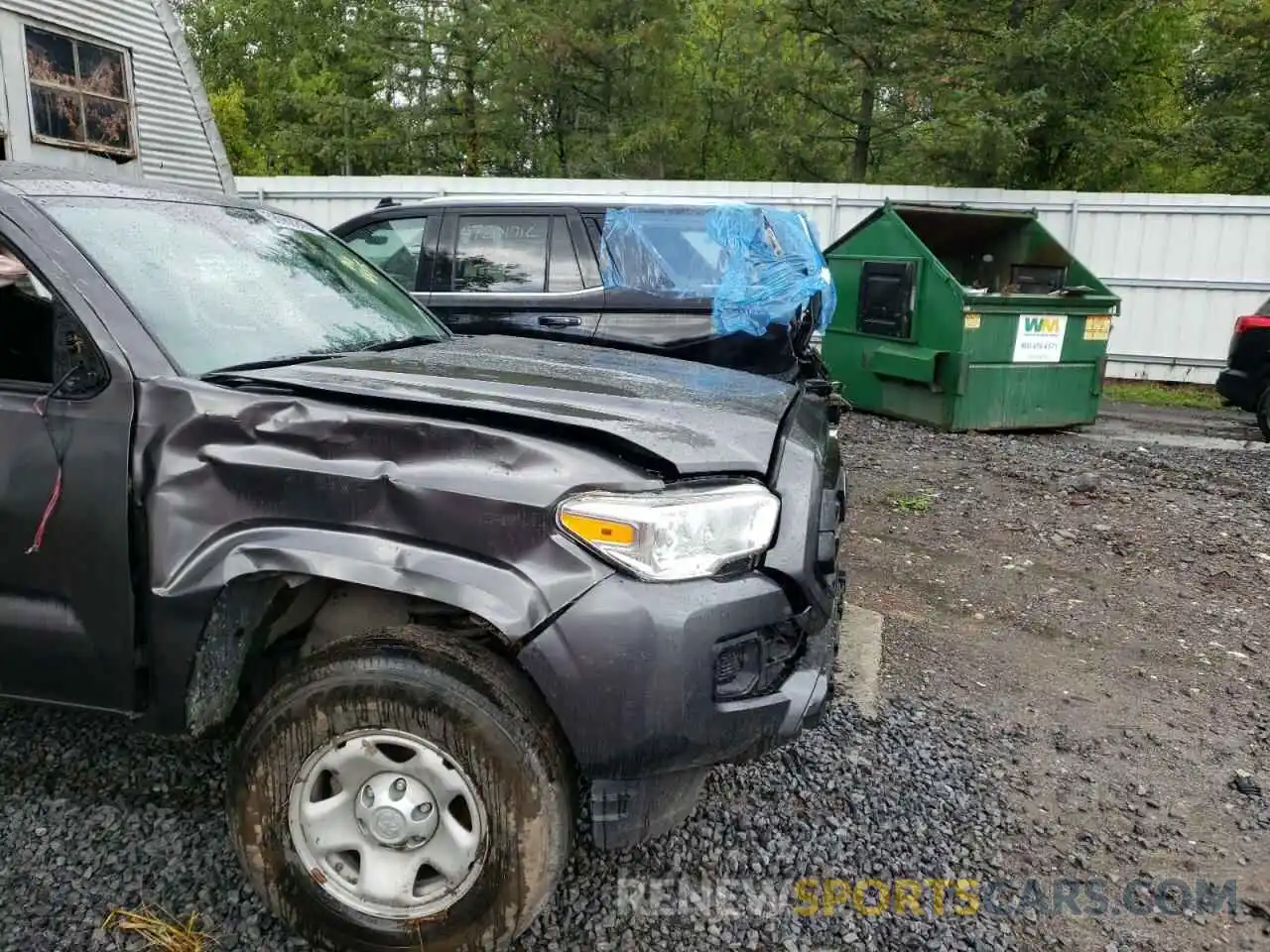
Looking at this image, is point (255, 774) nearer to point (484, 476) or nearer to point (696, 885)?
point (484, 476)

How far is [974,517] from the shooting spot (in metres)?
6.06

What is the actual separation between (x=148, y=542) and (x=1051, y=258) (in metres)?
9.44

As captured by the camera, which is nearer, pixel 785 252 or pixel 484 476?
pixel 484 476

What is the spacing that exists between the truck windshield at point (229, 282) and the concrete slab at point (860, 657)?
2025 mm

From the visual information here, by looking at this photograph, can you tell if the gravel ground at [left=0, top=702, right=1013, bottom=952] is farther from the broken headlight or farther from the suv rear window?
the suv rear window

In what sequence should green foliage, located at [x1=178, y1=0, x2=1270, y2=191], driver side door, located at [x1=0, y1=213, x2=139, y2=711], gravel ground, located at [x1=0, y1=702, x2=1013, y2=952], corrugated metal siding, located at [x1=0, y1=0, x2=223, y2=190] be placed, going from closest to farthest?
driver side door, located at [x1=0, y1=213, x2=139, y2=711] < gravel ground, located at [x1=0, y1=702, x2=1013, y2=952] < corrugated metal siding, located at [x1=0, y1=0, x2=223, y2=190] < green foliage, located at [x1=178, y1=0, x2=1270, y2=191]

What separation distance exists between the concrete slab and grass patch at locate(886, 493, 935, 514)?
1906mm

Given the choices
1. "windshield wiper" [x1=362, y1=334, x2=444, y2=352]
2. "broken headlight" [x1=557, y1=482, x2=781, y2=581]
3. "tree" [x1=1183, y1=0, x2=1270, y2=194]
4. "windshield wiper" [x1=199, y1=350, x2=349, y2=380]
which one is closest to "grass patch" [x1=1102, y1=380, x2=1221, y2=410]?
"tree" [x1=1183, y1=0, x2=1270, y2=194]

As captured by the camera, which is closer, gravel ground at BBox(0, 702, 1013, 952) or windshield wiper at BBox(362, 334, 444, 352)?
gravel ground at BBox(0, 702, 1013, 952)

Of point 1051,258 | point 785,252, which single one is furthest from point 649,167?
point 785,252

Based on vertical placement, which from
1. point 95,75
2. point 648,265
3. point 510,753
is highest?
point 95,75

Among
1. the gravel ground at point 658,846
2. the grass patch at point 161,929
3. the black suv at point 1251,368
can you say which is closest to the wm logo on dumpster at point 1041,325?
the black suv at point 1251,368

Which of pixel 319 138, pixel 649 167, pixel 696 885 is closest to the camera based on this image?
pixel 696 885

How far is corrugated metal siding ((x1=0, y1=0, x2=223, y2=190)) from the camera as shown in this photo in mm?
8297
